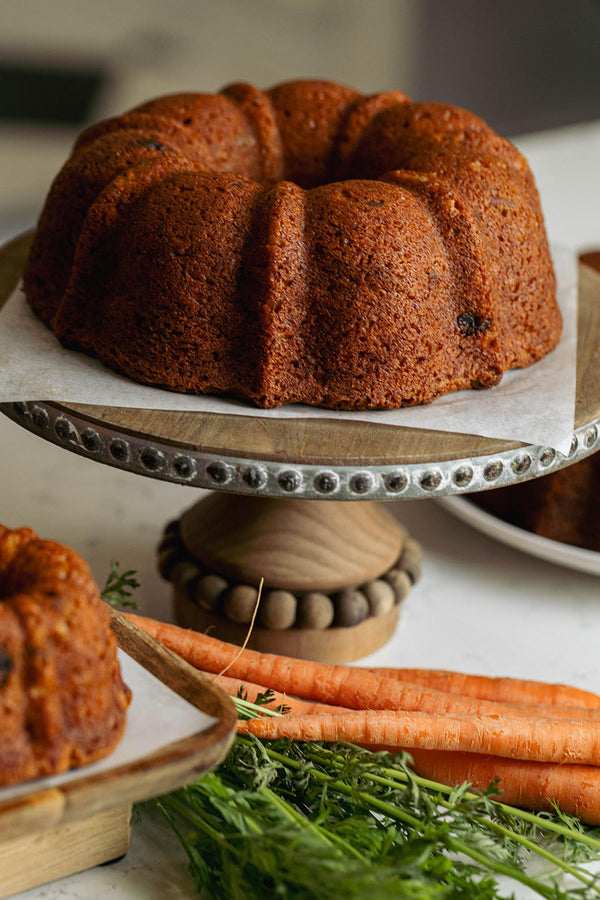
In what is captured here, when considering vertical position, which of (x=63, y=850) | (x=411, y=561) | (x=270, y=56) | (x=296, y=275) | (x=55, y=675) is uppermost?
(x=270, y=56)

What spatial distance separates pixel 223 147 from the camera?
1.62m

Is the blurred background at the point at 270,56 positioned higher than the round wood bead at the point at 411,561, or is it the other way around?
the blurred background at the point at 270,56

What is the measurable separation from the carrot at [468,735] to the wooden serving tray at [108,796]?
27cm

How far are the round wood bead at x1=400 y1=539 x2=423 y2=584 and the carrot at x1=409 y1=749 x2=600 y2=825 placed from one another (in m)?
0.36

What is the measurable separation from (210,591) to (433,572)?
0.48 metres

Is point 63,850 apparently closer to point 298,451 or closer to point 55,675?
point 55,675

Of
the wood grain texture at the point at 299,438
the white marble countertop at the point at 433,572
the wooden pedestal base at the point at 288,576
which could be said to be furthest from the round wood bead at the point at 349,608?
the wood grain texture at the point at 299,438

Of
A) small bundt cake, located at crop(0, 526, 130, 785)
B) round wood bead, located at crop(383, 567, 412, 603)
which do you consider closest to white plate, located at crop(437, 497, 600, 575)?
round wood bead, located at crop(383, 567, 412, 603)

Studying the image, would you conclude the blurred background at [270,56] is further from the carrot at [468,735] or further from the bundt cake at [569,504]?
the carrot at [468,735]

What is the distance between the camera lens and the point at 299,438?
1.20 metres

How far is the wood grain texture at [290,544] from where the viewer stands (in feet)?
4.85

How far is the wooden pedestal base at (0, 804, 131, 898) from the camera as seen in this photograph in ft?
3.40

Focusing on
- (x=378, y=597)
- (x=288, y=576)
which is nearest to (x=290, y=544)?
(x=288, y=576)

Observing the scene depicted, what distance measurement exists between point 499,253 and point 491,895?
2.62 ft
